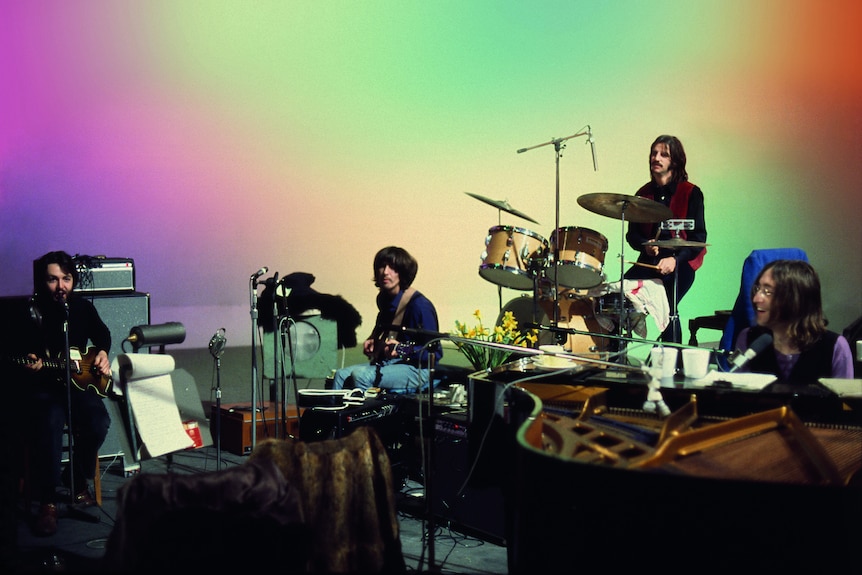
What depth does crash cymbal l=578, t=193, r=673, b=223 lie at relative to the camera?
5.24 m

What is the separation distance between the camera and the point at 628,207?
17.6 feet

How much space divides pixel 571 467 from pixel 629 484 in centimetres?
13

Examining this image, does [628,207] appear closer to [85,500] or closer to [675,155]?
[675,155]

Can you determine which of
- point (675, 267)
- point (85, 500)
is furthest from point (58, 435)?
point (675, 267)

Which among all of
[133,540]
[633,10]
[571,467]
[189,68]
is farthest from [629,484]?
[633,10]

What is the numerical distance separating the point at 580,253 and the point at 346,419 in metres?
2.19

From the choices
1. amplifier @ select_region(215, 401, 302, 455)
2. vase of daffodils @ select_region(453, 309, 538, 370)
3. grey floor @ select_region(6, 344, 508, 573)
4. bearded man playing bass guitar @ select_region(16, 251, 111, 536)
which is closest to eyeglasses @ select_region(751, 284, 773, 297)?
grey floor @ select_region(6, 344, 508, 573)

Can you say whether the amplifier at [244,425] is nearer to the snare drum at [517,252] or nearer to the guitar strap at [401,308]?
the guitar strap at [401,308]

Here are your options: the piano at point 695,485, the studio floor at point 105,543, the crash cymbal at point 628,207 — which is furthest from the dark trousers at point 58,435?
the crash cymbal at point 628,207

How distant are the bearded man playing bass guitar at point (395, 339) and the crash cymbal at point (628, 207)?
121cm

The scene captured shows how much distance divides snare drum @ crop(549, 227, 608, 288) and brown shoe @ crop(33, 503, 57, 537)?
336cm

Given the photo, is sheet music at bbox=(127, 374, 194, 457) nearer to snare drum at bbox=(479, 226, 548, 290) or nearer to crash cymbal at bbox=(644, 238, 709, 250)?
snare drum at bbox=(479, 226, 548, 290)

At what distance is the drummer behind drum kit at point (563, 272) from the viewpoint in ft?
18.9

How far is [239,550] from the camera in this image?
2.25 m
